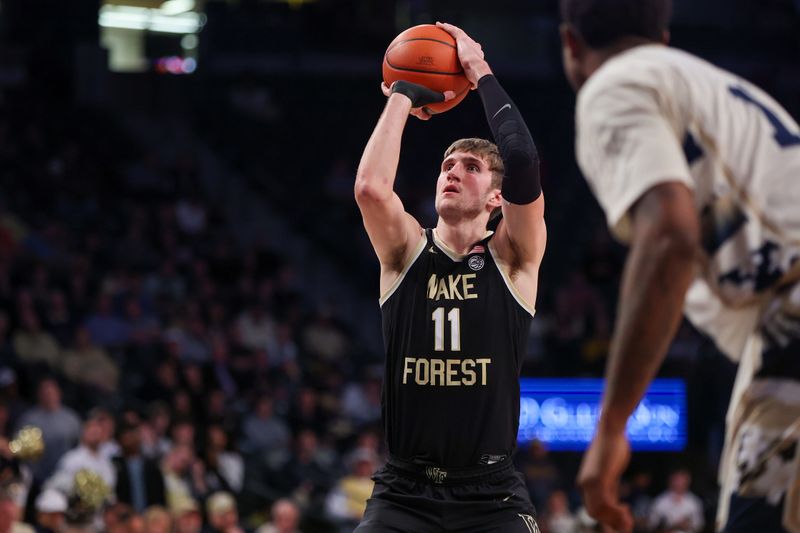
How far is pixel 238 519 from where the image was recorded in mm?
12977

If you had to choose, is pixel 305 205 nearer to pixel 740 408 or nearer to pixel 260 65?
pixel 260 65

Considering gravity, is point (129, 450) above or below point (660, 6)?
below

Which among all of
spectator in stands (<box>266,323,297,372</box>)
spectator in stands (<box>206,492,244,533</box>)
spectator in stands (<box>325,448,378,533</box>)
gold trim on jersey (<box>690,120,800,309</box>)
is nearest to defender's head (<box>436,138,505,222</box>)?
gold trim on jersey (<box>690,120,800,309</box>)

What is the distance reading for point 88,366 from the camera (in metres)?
14.2

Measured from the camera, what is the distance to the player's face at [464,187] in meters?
5.44

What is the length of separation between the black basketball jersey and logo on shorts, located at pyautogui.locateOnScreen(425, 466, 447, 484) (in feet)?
0.09

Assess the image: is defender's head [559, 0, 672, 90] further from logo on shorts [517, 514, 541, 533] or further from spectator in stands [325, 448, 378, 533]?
spectator in stands [325, 448, 378, 533]

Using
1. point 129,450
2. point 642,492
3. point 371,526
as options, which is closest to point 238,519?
point 129,450

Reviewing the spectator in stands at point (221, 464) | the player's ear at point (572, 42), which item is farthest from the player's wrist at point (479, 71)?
the spectator in stands at point (221, 464)

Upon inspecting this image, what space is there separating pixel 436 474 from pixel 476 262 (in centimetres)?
96

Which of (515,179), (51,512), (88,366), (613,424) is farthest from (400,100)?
(88,366)

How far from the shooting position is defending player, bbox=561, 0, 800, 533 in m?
2.79

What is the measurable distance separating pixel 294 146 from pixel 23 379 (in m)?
10.3

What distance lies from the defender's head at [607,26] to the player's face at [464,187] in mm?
2344
